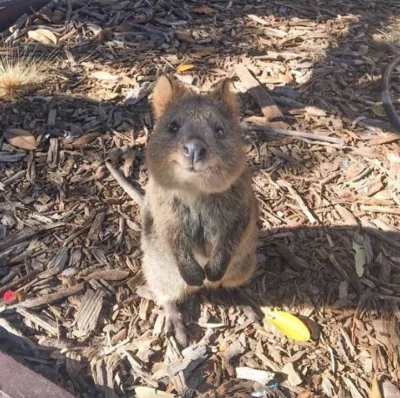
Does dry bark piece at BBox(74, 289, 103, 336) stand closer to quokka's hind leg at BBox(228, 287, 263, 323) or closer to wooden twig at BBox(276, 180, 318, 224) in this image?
quokka's hind leg at BBox(228, 287, 263, 323)

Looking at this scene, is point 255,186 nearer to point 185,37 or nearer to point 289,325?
point 289,325

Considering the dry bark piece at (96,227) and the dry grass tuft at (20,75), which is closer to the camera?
the dry bark piece at (96,227)

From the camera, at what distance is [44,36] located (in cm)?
775

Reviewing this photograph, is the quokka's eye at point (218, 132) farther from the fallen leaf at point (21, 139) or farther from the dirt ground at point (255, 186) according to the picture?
the fallen leaf at point (21, 139)

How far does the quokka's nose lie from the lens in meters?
3.89

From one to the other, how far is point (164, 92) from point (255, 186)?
1.87 meters

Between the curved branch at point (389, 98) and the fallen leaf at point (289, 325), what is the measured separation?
2976 millimetres

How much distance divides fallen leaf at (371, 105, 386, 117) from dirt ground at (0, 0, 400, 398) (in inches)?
1.0

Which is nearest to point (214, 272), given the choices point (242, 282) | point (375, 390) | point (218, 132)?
point (242, 282)

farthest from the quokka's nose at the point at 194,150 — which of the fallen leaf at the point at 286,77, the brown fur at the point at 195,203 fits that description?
the fallen leaf at the point at 286,77

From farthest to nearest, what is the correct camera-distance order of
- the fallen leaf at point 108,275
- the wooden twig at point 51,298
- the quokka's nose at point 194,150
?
the fallen leaf at point 108,275, the wooden twig at point 51,298, the quokka's nose at point 194,150

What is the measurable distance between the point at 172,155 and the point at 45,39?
448cm

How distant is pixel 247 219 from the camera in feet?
15.3

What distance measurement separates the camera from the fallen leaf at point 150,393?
174 inches
